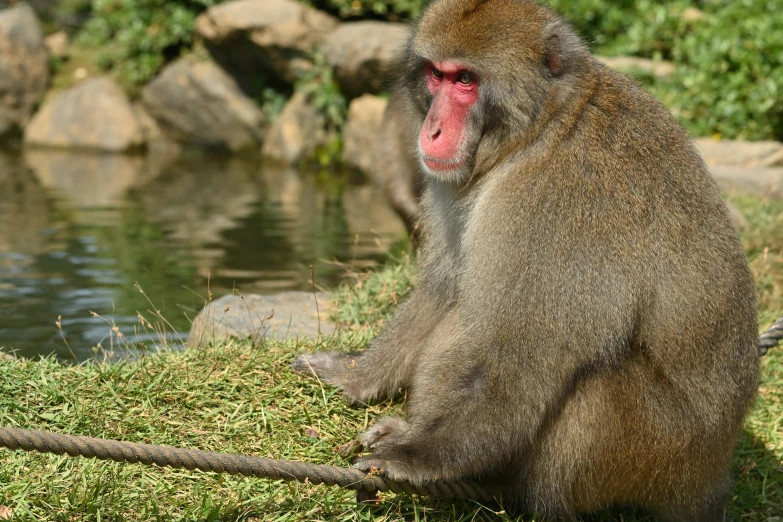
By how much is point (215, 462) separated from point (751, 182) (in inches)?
242

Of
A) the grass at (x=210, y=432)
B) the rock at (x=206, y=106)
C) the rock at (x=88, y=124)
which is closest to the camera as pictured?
the grass at (x=210, y=432)

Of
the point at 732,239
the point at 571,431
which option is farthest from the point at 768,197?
the point at 571,431

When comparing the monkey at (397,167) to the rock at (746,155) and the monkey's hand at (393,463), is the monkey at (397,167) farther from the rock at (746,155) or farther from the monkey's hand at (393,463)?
the monkey's hand at (393,463)

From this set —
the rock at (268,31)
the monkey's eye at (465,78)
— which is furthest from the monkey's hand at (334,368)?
the rock at (268,31)

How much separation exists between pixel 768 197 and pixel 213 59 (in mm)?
8897

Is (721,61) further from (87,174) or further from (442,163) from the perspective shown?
(442,163)

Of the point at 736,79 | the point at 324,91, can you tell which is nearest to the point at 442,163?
the point at 736,79

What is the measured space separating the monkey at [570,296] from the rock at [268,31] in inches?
398

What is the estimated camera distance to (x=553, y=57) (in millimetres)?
3236

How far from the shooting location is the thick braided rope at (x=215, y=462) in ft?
8.93

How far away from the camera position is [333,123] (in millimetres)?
13250

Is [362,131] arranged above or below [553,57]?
below

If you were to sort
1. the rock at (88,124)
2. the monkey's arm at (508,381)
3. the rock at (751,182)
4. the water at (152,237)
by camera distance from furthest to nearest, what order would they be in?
the rock at (88,124) → the rock at (751,182) → the water at (152,237) → the monkey's arm at (508,381)

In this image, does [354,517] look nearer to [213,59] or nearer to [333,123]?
[333,123]
